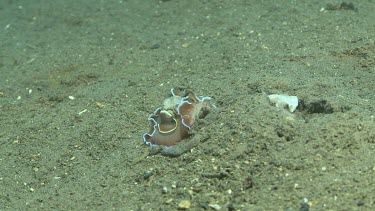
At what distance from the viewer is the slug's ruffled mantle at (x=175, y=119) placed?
3.85 meters

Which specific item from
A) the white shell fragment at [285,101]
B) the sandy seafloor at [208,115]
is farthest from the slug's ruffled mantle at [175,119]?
the white shell fragment at [285,101]

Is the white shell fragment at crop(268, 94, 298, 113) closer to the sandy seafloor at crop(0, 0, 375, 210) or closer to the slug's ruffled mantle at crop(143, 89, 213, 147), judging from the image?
the sandy seafloor at crop(0, 0, 375, 210)

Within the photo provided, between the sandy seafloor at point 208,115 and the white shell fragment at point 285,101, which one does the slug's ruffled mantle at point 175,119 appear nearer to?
the sandy seafloor at point 208,115

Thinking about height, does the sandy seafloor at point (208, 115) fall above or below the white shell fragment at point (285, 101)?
below

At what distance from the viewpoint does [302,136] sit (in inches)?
134

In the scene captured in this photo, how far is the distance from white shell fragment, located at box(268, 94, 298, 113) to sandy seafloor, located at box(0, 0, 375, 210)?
120mm

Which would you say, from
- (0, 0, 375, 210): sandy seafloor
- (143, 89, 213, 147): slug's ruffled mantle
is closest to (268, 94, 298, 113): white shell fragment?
(0, 0, 375, 210): sandy seafloor

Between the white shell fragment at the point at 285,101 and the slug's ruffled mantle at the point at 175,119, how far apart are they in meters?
0.67

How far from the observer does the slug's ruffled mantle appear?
12.6ft

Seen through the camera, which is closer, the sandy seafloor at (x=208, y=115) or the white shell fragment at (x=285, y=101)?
the sandy seafloor at (x=208, y=115)

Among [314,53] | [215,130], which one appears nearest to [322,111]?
[215,130]

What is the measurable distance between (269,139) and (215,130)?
527mm

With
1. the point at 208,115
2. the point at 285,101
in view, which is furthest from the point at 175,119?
the point at 285,101

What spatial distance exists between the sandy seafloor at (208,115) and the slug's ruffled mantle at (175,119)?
0.13 metres
